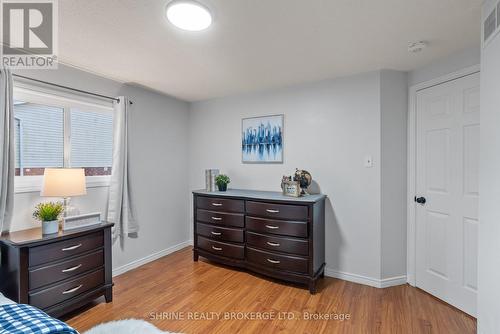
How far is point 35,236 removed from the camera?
196 cm

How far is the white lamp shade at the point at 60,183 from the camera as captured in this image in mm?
2082

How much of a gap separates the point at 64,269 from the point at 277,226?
6.31 ft

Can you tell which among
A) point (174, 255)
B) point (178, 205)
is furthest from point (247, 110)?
point (174, 255)

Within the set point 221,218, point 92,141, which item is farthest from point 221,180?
point 92,141

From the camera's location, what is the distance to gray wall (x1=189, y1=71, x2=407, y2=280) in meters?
2.65

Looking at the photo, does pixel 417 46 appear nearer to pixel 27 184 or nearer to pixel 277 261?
pixel 277 261

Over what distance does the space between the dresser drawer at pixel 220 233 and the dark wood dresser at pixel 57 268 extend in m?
1.14

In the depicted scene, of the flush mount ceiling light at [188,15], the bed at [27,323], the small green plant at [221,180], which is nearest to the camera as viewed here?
the bed at [27,323]

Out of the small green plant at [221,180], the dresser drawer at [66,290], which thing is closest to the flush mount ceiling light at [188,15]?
the small green plant at [221,180]

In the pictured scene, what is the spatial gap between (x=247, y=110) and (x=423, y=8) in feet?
7.27

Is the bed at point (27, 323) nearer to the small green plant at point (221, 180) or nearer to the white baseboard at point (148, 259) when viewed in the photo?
the white baseboard at point (148, 259)

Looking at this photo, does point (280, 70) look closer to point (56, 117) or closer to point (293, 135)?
point (293, 135)

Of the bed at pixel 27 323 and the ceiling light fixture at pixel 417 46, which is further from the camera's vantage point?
the ceiling light fixture at pixel 417 46

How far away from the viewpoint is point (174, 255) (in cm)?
359
